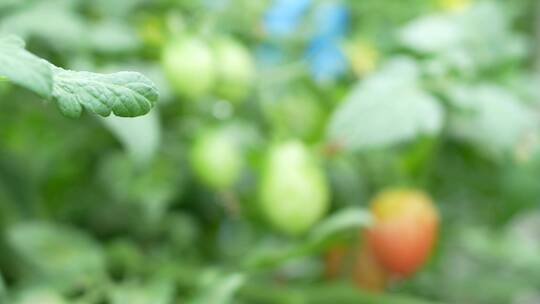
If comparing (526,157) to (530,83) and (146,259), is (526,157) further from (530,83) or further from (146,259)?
(146,259)

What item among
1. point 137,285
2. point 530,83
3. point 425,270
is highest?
point 530,83

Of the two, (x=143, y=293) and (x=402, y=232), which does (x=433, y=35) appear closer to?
(x=402, y=232)

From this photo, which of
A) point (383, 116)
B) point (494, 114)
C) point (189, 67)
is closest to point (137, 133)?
point (189, 67)

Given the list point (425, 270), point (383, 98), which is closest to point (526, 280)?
point (425, 270)

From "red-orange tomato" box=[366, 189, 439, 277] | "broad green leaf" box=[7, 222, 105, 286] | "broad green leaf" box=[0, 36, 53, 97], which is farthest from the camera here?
"red-orange tomato" box=[366, 189, 439, 277]

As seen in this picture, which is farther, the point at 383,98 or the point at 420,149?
the point at 420,149

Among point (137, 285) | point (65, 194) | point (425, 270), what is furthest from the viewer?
point (425, 270)

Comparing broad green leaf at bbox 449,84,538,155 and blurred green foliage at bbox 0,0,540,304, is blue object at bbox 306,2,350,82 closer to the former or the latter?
blurred green foliage at bbox 0,0,540,304

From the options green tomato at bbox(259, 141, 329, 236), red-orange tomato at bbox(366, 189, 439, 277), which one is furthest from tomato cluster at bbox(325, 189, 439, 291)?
green tomato at bbox(259, 141, 329, 236)
